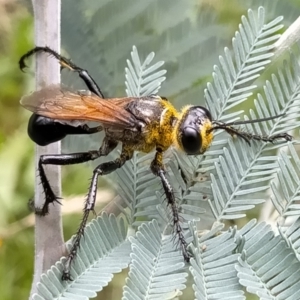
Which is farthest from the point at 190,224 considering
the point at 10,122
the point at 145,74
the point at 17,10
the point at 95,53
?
the point at 17,10

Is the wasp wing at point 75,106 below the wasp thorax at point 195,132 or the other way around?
the other way around

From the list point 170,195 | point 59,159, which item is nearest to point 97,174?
point 59,159

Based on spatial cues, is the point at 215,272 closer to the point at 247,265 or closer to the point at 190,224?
the point at 247,265

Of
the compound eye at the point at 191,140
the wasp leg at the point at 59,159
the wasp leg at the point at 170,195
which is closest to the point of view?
the wasp leg at the point at 170,195

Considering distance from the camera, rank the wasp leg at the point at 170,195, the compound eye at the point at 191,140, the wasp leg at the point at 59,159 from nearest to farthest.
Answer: the wasp leg at the point at 170,195
the compound eye at the point at 191,140
the wasp leg at the point at 59,159

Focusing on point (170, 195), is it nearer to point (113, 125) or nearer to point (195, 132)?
point (195, 132)

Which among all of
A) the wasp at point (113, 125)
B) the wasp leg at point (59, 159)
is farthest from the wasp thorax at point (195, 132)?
the wasp leg at point (59, 159)

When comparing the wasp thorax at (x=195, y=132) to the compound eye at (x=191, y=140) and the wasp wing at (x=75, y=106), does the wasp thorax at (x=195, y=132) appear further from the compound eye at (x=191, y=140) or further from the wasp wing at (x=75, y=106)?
the wasp wing at (x=75, y=106)

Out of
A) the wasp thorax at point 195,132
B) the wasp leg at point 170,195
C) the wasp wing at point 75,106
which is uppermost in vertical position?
the wasp wing at point 75,106

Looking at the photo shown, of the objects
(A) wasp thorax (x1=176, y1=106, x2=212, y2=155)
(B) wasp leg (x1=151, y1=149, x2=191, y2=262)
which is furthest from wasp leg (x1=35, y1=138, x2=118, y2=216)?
(A) wasp thorax (x1=176, y1=106, x2=212, y2=155)
